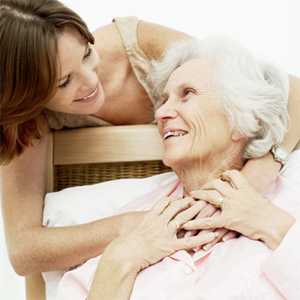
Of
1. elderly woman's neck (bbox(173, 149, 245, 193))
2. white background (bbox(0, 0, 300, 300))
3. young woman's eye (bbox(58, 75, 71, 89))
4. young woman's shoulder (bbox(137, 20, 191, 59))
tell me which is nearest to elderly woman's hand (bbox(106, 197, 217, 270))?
elderly woman's neck (bbox(173, 149, 245, 193))

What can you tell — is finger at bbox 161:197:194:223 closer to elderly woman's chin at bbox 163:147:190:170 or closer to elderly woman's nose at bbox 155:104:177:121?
elderly woman's chin at bbox 163:147:190:170

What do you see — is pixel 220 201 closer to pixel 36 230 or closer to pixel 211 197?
pixel 211 197

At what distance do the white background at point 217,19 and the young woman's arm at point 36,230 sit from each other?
0.72 m

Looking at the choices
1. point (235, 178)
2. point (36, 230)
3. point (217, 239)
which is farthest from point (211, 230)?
point (36, 230)

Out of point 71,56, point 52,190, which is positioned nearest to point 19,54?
point 71,56

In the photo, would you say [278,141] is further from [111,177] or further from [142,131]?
[111,177]

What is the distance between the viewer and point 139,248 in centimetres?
144

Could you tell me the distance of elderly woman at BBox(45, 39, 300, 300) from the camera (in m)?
1.38

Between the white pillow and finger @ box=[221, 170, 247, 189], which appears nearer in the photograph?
finger @ box=[221, 170, 247, 189]

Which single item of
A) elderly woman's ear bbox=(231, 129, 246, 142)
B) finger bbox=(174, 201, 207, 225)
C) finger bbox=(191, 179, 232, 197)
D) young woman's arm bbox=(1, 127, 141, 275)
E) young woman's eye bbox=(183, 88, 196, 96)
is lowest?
young woman's arm bbox=(1, 127, 141, 275)

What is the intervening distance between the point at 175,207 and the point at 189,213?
0.04m

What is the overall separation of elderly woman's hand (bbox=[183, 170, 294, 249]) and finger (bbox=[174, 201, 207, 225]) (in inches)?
0.5

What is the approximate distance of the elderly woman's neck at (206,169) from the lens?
1555mm

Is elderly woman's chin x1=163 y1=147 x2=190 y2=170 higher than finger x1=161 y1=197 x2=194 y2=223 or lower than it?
higher
